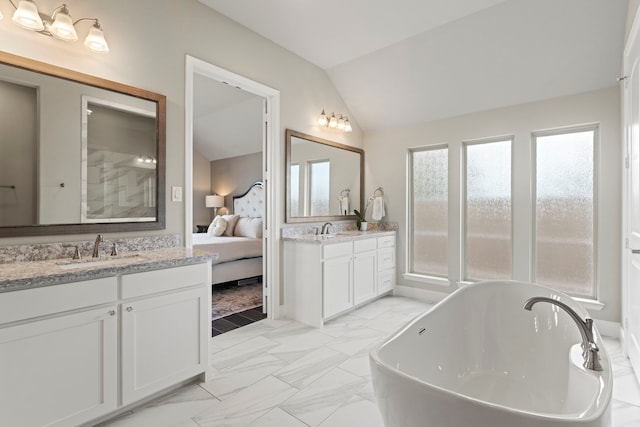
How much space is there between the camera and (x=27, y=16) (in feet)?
5.56

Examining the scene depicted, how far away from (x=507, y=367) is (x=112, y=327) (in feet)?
7.90

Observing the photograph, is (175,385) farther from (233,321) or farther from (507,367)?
(507,367)

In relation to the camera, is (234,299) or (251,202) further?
(251,202)

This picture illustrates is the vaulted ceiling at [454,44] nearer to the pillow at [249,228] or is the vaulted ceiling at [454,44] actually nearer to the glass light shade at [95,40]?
the glass light shade at [95,40]

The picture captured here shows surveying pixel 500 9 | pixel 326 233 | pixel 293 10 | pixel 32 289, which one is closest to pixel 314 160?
pixel 326 233

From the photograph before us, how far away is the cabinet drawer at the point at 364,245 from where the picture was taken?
11.5 feet

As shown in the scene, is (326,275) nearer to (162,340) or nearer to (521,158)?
(162,340)

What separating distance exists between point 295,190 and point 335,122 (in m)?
1.02

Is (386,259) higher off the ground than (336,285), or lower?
higher

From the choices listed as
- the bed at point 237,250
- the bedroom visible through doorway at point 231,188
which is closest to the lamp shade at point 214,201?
the bedroom visible through doorway at point 231,188

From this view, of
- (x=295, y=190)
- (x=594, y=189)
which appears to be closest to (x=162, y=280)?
(x=295, y=190)

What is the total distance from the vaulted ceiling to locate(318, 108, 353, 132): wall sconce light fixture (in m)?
0.47

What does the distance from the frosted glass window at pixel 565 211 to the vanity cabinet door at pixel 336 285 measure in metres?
1.95

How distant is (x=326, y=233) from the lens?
12.4 ft
